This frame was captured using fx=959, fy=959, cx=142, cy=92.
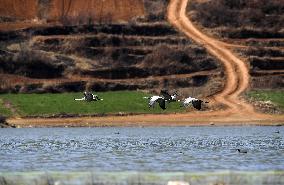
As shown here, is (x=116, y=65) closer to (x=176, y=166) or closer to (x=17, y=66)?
(x=17, y=66)

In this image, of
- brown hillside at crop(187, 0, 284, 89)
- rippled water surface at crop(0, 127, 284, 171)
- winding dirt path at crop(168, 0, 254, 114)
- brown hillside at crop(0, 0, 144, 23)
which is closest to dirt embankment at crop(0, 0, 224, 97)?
winding dirt path at crop(168, 0, 254, 114)

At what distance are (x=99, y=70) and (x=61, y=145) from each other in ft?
116

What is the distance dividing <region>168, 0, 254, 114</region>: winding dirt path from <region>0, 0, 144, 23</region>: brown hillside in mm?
3845

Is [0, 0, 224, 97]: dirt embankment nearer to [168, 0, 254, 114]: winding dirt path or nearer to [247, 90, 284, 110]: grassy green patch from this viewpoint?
[168, 0, 254, 114]: winding dirt path

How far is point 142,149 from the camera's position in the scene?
45.6m

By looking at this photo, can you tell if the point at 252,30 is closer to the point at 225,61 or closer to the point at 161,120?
the point at 225,61

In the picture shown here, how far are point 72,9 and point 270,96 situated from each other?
28653 mm

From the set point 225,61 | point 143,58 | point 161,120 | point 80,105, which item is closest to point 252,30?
point 225,61

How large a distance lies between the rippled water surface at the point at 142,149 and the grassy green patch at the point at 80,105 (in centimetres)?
505

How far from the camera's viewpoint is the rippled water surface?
118ft

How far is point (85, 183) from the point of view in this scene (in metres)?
22.9

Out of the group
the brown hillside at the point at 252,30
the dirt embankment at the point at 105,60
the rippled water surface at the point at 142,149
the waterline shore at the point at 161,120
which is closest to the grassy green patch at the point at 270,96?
the brown hillside at the point at 252,30

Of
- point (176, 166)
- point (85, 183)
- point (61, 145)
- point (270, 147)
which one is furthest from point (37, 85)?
point (85, 183)

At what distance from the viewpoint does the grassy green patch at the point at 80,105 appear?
73500 mm
